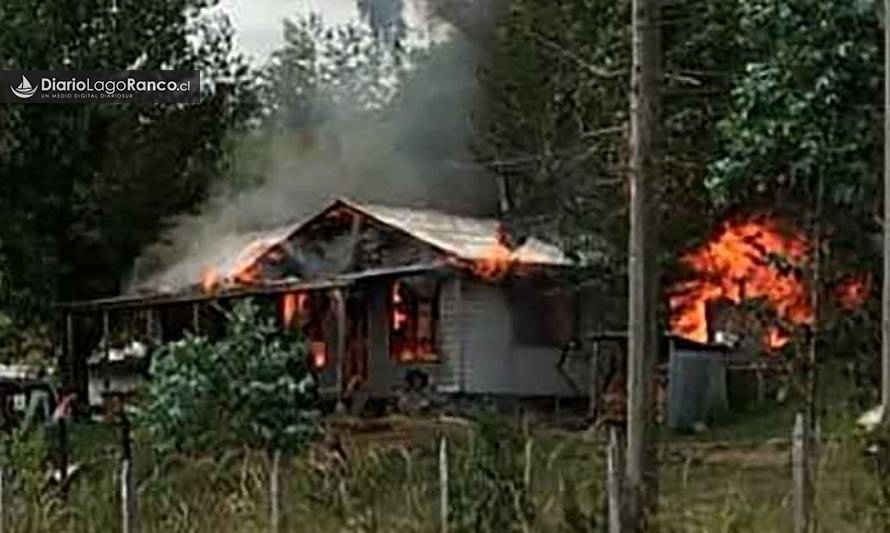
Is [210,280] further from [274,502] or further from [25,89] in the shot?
[274,502]

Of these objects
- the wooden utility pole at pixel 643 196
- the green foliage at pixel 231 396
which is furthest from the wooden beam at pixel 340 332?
the wooden utility pole at pixel 643 196

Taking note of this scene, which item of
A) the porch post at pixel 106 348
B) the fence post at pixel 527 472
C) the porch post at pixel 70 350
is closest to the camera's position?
the fence post at pixel 527 472

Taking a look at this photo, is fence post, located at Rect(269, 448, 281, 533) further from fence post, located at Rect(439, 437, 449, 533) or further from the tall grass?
fence post, located at Rect(439, 437, 449, 533)

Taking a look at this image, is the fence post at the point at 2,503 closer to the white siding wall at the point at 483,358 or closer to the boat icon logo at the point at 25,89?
the white siding wall at the point at 483,358

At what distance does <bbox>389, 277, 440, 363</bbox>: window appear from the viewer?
30953 millimetres

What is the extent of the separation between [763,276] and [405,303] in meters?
7.18

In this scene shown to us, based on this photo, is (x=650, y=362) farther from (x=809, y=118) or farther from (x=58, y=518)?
(x=809, y=118)

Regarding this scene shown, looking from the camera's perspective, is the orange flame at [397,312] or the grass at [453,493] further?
the orange flame at [397,312]

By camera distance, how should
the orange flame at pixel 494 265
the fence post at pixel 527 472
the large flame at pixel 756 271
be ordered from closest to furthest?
the fence post at pixel 527 472, the large flame at pixel 756 271, the orange flame at pixel 494 265

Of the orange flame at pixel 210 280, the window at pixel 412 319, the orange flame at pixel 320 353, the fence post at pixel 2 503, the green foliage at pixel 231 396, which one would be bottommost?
the fence post at pixel 2 503

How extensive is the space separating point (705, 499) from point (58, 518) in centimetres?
428

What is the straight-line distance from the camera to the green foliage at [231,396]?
61.0 feet

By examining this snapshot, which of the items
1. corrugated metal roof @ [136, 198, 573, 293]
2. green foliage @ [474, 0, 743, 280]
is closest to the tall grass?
green foliage @ [474, 0, 743, 280]

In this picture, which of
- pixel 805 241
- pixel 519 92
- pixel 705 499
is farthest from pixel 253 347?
pixel 519 92
